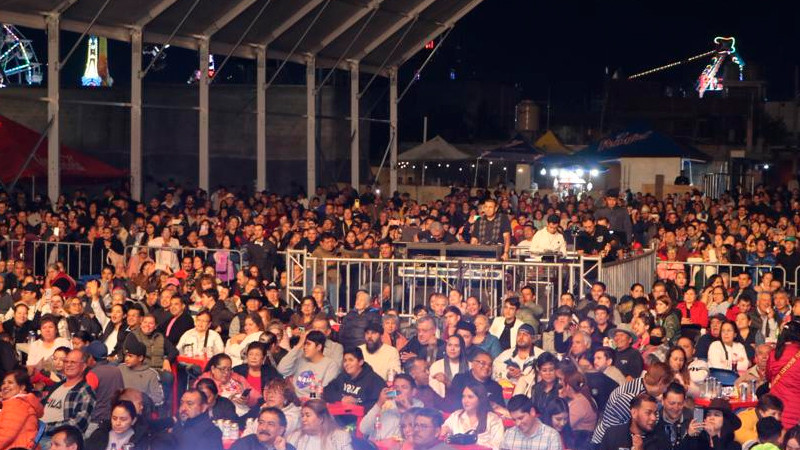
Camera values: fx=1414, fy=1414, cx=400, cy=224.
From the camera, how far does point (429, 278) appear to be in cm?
1789

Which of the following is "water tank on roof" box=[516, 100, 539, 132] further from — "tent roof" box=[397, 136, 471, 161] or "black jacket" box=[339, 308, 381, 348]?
"black jacket" box=[339, 308, 381, 348]

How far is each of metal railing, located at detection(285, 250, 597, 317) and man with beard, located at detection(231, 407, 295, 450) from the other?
6.54 meters

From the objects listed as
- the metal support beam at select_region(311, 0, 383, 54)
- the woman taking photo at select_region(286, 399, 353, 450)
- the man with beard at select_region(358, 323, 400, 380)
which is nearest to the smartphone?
the woman taking photo at select_region(286, 399, 353, 450)

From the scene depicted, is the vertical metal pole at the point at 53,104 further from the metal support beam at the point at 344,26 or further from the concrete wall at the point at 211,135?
the concrete wall at the point at 211,135

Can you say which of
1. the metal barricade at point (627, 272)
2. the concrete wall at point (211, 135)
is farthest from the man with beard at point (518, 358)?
the concrete wall at point (211, 135)

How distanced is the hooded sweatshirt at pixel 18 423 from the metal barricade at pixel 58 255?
368 inches

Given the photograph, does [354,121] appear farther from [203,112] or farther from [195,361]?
[195,361]

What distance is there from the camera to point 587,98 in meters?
71.2

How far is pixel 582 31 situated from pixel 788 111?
22326 millimetres

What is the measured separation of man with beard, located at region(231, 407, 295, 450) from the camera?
34.1 feet

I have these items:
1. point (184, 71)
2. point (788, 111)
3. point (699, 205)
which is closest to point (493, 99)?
point (788, 111)

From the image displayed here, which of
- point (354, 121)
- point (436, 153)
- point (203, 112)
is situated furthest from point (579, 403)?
point (354, 121)

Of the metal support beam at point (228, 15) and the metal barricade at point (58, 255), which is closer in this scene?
the metal barricade at point (58, 255)

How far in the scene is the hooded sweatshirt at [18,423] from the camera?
1136 centimetres
